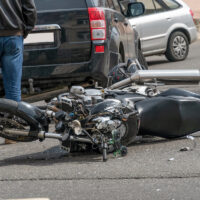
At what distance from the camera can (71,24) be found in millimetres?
8508

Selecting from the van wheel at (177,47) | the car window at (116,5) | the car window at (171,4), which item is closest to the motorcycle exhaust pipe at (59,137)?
the car window at (116,5)

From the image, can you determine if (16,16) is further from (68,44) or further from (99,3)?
(99,3)

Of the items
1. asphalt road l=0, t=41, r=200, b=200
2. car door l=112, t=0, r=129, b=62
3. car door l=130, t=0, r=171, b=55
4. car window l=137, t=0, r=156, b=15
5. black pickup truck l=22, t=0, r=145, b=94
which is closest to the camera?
asphalt road l=0, t=41, r=200, b=200

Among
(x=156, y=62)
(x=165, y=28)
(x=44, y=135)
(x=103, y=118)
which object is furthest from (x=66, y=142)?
(x=156, y=62)

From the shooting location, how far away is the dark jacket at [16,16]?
698cm

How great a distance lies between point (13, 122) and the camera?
6.40m

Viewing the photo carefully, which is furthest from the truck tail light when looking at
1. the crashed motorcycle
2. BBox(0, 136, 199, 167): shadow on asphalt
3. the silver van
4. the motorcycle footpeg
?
the silver van

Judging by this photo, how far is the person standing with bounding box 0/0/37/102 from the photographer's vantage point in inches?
275

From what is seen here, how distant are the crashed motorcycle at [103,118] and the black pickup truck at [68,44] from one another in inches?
63.4

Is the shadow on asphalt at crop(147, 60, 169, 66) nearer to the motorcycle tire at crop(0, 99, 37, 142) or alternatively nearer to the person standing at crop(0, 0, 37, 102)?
the person standing at crop(0, 0, 37, 102)

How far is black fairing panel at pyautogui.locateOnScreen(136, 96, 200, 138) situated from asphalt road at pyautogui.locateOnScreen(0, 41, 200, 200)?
142 mm

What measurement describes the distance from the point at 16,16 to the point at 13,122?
117cm

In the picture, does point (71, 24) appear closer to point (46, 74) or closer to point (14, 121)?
point (46, 74)

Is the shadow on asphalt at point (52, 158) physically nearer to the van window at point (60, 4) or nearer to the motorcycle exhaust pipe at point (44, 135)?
the motorcycle exhaust pipe at point (44, 135)
